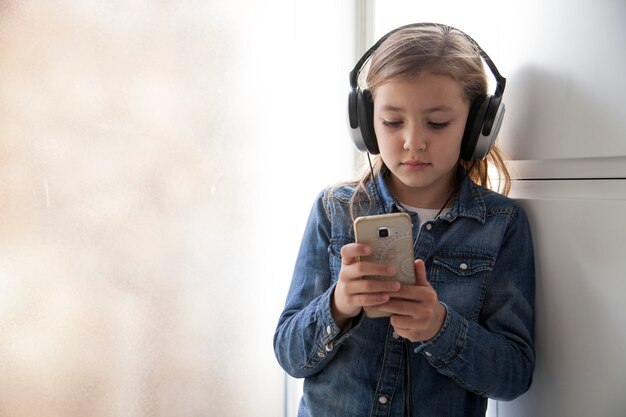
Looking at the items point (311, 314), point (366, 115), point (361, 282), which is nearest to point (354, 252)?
point (361, 282)

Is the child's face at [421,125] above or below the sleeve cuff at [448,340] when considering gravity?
above

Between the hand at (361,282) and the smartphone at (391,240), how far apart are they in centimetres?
2

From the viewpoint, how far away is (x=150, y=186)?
0.92 m

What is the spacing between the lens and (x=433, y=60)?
81cm

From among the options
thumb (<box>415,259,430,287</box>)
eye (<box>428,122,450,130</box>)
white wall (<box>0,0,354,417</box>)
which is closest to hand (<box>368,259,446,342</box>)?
thumb (<box>415,259,430,287</box>)

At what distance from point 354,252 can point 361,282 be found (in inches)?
1.6

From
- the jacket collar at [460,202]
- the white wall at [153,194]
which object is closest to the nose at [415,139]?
the jacket collar at [460,202]

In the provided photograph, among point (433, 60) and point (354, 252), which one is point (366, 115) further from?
point (354, 252)

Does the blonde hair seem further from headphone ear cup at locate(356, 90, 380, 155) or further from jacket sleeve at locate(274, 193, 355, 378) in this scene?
jacket sleeve at locate(274, 193, 355, 378)

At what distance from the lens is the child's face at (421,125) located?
0.79 m

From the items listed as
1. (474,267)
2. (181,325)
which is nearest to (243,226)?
(181,325)

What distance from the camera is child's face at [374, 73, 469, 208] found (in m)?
0.79

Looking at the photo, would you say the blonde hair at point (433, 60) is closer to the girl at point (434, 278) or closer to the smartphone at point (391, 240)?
the girl at point (434, 278)

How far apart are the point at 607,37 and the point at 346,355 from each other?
0.56 metres
